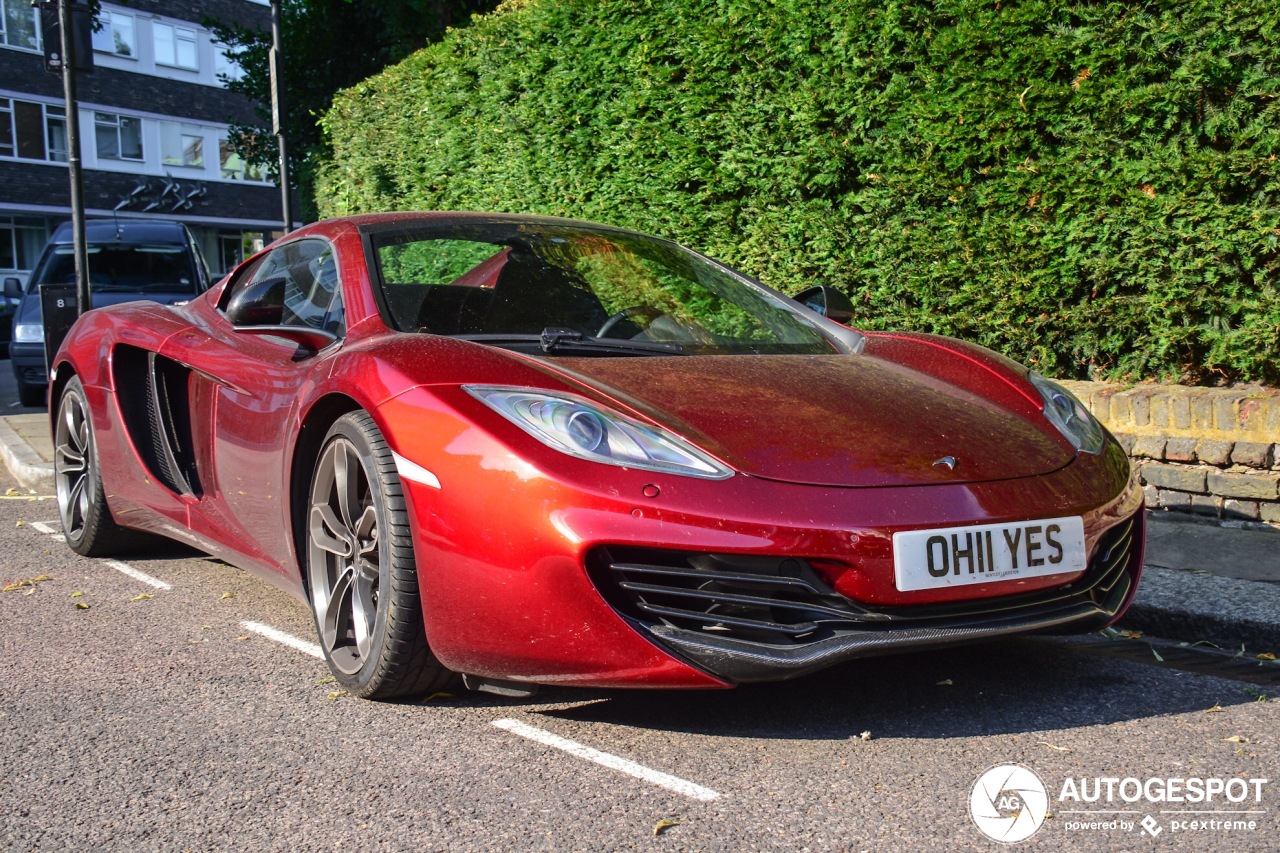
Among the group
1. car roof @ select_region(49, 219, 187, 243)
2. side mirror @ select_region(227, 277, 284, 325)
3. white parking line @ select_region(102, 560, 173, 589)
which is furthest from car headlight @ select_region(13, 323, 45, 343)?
side mirror @ select_region(227, 277, 284, 325)

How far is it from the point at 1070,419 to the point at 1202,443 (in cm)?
222

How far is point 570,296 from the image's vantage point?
12.8 ft

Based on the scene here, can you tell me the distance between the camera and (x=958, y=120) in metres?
6.19

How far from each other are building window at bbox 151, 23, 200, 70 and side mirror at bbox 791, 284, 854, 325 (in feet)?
134

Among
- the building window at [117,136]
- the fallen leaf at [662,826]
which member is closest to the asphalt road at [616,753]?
the fallen leaf at [662,826]

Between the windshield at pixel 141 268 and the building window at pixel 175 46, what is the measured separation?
1200 inches

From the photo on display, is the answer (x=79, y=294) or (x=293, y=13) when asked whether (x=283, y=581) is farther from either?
(x=293, y=13)

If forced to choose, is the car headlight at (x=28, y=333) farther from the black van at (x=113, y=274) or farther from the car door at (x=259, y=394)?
the car door at (x=259, y=394)

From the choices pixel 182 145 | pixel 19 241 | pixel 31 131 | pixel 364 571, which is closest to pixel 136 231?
pixel 364 571

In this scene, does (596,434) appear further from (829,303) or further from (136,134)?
(136,134)

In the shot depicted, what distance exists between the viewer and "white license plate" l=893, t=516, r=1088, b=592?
9.18ft

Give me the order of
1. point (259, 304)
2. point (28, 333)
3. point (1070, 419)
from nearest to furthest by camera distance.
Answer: point (1070, 419)
point (259, 304)
point (28, 333)

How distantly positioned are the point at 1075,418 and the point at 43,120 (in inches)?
1507

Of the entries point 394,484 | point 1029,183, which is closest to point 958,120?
point 1029,183
